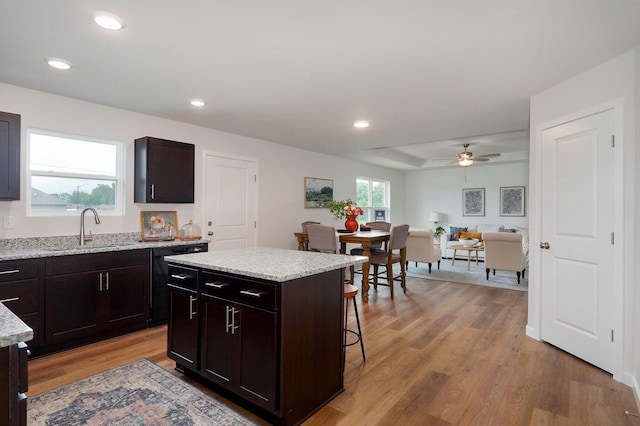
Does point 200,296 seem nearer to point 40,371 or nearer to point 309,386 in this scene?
point 309,386

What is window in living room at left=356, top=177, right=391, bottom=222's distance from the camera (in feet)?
26.4

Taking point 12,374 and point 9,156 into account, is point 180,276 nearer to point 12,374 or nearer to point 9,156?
point 12,374

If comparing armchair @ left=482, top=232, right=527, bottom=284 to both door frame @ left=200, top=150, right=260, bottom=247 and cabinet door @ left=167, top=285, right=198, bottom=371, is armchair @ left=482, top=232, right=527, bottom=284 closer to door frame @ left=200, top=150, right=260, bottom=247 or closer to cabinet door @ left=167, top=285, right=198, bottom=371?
door frame @ left=200, top=150, right=260, bottom=247

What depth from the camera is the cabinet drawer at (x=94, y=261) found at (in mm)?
2899

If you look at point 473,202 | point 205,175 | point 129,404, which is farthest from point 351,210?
point 473,202

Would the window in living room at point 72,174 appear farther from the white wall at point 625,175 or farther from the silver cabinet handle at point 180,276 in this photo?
the white wall at point 625,175

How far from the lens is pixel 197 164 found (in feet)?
14.6

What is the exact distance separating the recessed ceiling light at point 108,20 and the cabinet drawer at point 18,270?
77.7 inches

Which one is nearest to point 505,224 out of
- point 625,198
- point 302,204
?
point 302,204

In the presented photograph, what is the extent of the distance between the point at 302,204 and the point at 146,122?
9.61 ft

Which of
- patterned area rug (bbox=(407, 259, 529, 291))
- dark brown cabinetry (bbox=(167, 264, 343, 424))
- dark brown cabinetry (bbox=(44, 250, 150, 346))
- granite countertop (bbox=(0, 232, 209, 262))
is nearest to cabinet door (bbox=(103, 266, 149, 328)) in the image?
dark brown cabinetry (bbox=(44, 250, 150, 346))

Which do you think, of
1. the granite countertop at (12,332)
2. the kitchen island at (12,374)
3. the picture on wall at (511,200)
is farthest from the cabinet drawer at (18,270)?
the picture on wall at (511,200)

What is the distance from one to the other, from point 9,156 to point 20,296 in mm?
1180

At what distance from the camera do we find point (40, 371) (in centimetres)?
260
